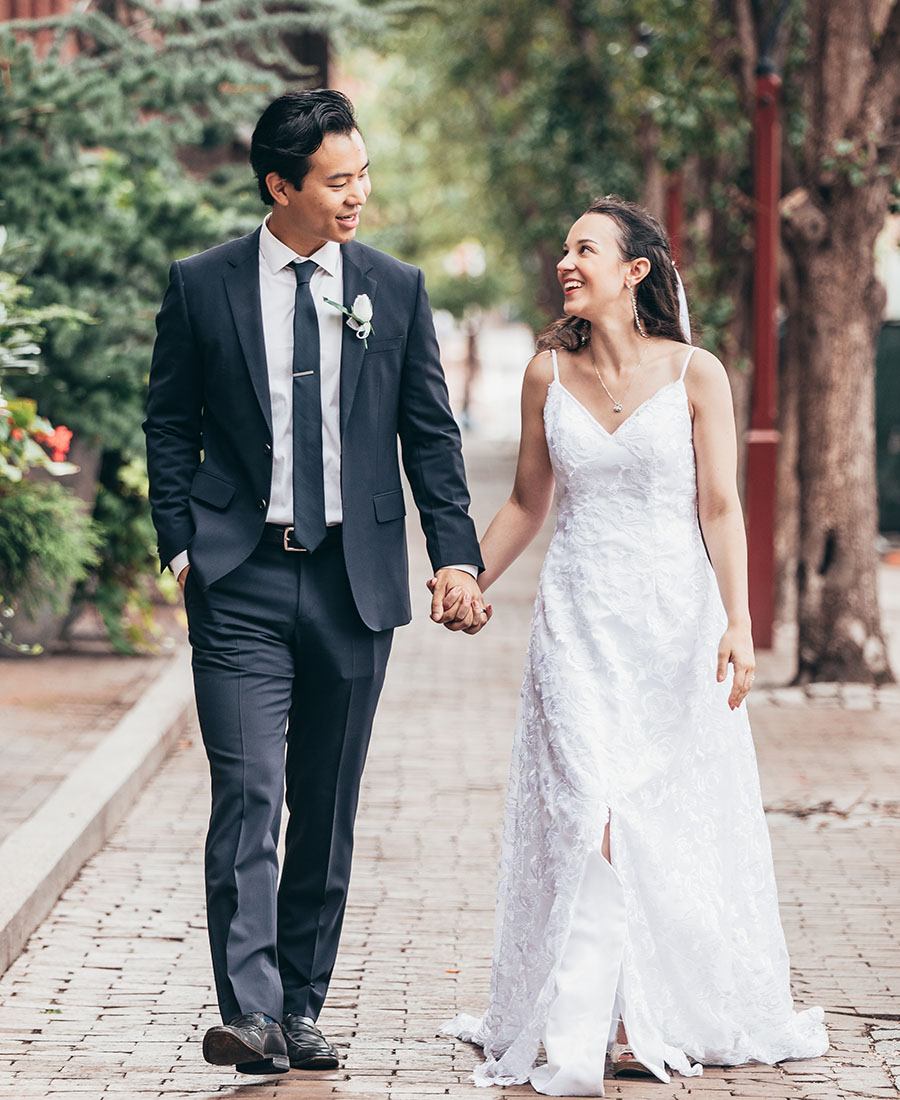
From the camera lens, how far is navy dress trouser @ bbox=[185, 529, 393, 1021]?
14.6ft

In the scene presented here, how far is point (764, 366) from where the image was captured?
42.9 feet

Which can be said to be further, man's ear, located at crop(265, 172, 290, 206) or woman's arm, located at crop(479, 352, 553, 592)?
woman's arm, located at crop(479, 352, 553, 592)

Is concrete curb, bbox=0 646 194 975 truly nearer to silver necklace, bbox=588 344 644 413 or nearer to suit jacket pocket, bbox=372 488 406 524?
Result: suit jacket pocket, bbox=372 488 406 524

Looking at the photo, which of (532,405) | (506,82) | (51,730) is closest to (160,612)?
(51,730)

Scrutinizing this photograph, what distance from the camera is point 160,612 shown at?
14.1 meters

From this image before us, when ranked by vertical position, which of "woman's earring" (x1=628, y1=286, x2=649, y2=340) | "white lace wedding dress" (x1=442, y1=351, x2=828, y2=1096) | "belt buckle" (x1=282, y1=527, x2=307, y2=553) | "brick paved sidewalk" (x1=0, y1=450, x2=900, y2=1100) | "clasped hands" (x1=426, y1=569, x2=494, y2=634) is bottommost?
"brick paved sidewalk" (x1=0, y1=450, x2=900, y2=1100)

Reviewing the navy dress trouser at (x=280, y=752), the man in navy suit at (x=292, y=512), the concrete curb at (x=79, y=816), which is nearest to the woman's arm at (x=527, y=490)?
the man in navy suit at (x=292, y=512)

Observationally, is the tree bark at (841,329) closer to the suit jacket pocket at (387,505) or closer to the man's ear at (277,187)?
the suit jacket pocket at (387,505)

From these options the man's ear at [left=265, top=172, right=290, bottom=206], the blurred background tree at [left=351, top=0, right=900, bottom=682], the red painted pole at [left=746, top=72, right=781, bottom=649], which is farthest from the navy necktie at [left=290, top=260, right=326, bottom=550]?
the red painted pole at [left=746, top=72, right=781, bottom=649]

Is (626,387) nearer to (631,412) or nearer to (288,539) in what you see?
(631,412)

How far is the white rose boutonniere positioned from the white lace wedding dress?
0.61m

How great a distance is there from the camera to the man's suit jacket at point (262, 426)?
177 inches

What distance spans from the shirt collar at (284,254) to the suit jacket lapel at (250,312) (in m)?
0.03

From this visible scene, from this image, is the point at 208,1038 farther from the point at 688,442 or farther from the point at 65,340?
the point at 65,340
